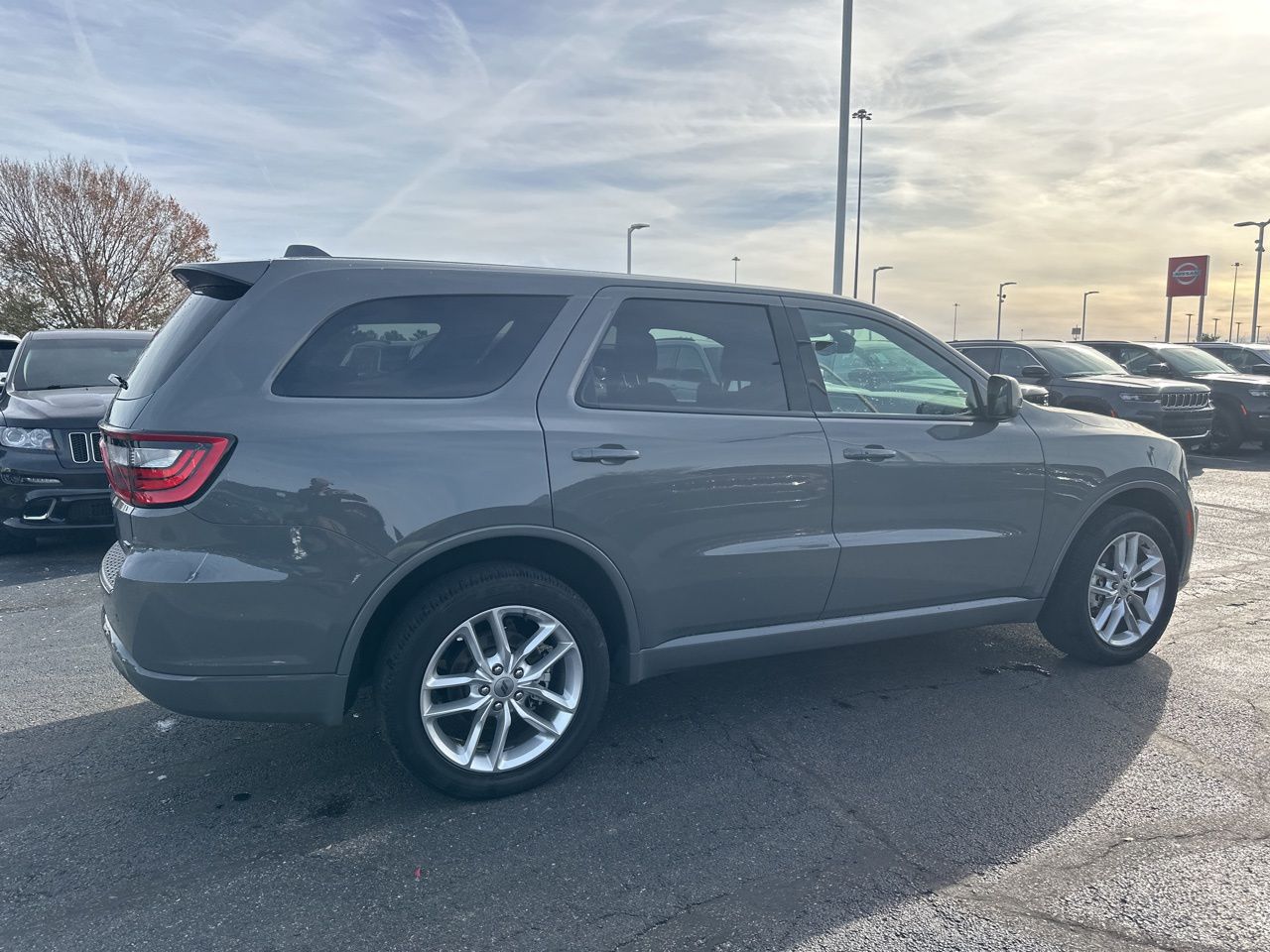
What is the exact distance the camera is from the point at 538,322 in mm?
3400

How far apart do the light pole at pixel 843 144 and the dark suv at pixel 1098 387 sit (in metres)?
3.91

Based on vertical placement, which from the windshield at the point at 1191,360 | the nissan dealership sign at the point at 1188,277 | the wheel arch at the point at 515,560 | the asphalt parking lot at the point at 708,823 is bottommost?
the asphalt parking lot at the point at 708,823

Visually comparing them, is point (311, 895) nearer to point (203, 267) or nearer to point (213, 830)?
point (213, 830)

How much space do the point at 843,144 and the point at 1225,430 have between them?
795cm

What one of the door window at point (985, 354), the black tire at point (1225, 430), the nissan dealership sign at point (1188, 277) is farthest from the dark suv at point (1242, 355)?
the nissan dealership sign at point (1188, 277)

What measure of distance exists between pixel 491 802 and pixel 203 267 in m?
2.04

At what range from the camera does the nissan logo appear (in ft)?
119

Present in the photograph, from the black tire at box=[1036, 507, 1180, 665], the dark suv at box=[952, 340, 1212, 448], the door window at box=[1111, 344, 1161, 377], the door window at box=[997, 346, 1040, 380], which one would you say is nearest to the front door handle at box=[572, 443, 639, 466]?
the black tire at box=[1036, 507, 1180, 665]

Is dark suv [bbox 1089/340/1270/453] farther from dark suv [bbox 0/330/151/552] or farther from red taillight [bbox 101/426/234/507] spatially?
red taillight [bbox 101/426/234/507]

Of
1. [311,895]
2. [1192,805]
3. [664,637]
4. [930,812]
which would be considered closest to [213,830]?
[311,895]

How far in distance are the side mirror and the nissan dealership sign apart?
37.6 metres

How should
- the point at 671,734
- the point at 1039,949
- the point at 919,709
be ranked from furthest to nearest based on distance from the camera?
1. the point at 919,709
2. the point at 671,734
3. the point at 1039,949

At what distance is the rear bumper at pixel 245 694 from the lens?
2.93 metres

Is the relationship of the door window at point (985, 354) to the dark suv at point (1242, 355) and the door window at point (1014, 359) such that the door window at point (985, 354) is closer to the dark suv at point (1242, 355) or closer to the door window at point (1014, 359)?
the door window at point (1014, 359)
